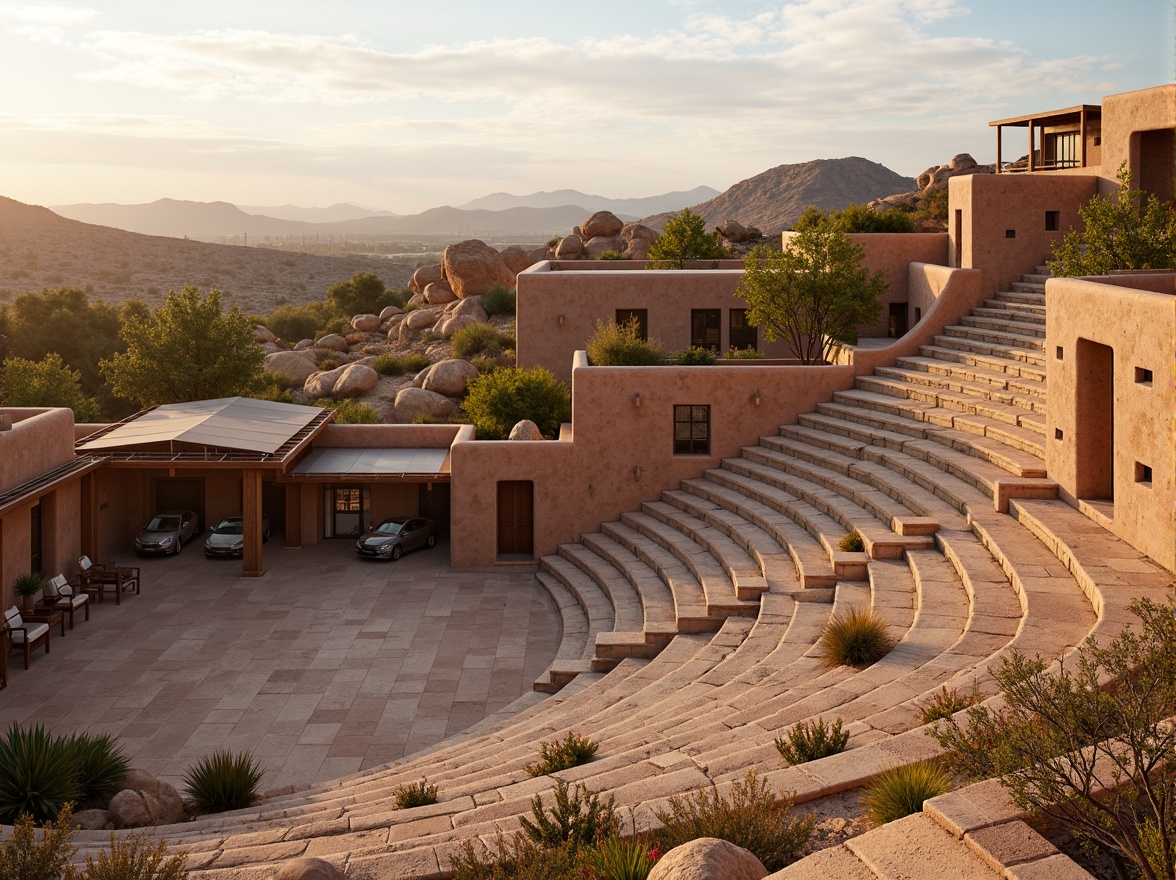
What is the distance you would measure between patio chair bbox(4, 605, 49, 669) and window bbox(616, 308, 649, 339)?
683 inches

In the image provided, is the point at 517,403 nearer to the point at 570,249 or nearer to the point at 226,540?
the point at 226,540

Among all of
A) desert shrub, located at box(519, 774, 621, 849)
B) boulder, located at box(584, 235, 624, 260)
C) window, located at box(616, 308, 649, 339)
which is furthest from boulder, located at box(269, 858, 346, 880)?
boulder, located at box(584, 235, 624, 260)

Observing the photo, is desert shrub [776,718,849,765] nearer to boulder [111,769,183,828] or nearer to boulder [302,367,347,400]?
boulder [111,769,183,828]

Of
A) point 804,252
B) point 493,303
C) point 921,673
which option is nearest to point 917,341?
point 804,252

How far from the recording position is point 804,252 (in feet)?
94.4

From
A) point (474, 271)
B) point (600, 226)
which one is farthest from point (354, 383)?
point (600, 226)

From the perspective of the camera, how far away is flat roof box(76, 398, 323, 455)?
24453 millimetres

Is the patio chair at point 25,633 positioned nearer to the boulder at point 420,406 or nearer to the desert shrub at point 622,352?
the desert shrub at point 622,352

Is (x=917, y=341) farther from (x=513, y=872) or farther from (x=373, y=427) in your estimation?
(x=513, y=872)

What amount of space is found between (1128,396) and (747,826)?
9438 mm

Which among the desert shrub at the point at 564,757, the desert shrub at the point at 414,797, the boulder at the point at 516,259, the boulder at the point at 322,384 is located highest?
the boulder at the point at 516,259

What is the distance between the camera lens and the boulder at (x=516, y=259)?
53.1m

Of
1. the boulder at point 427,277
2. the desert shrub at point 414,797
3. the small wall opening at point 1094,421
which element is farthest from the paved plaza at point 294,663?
the boulder at point 427,277

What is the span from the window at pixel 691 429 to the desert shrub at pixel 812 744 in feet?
54.2
